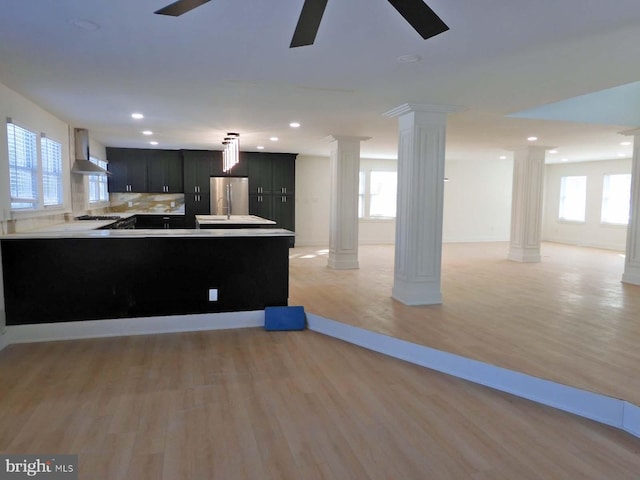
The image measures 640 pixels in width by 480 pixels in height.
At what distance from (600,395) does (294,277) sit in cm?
421

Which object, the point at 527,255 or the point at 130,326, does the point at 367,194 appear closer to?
the point at 527,255

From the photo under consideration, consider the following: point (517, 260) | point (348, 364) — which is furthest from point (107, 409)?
point (517, 260)

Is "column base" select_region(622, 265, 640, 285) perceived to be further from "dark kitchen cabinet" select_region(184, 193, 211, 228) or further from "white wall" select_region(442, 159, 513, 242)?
"dark kitchen cabinet" select_region(184, 193, 211, 228)

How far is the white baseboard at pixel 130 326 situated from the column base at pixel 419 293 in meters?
1.67

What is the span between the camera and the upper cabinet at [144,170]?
859 cm

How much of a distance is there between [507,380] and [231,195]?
711 centimetres

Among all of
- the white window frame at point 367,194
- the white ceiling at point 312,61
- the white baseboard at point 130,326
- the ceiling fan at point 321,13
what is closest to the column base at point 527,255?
the white ceiling at point 312,61

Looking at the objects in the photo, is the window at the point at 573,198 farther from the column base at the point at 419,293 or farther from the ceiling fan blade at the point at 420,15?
the ceiling fan blade at the point at 420,15

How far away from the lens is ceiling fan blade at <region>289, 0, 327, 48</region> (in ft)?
6.15

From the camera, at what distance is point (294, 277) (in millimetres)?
6293

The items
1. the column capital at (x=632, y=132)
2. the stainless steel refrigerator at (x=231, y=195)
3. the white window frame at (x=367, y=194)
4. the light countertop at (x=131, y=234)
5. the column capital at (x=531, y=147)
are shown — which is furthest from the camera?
the white window frame at (x=367, y=194)

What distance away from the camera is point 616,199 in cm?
1034

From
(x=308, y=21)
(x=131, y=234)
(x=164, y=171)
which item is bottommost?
(x=131, y=234)

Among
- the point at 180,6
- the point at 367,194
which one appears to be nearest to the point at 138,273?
the point at 180,6
